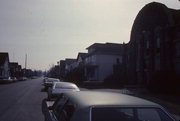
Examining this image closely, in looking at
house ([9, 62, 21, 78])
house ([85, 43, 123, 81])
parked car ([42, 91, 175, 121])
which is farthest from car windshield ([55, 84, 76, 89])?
house ([9, 62, 21, 78])

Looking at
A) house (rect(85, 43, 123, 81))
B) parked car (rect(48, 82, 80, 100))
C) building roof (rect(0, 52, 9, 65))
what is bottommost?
parked car (rect(48, 82, 80, 100))

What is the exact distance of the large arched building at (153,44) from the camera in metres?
30.2

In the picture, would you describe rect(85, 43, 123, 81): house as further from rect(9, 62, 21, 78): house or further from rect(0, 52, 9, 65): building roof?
rect(9, 62, 21, 78): house

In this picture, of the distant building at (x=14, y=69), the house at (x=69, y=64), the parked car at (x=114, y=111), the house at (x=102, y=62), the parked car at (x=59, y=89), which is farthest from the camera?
the distant building at (x=14, y=69)

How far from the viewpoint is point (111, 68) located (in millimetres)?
59438

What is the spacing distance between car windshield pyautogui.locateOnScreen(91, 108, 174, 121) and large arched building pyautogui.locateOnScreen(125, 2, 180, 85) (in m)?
25.5

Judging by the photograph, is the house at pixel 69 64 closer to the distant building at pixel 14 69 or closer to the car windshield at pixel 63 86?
the distant building at pixel 14 69

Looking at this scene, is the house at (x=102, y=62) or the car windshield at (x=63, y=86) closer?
the car windshield at (x=63, y=86)

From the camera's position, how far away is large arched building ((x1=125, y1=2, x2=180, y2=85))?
3016 cm

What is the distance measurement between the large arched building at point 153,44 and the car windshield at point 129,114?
83.6 feet

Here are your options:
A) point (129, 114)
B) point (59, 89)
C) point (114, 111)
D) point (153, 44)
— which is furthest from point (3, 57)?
point (114, 111)

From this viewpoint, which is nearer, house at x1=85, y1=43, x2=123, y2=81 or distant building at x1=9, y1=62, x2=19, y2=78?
house at x1=85, y1=43, x2=123, y2=81

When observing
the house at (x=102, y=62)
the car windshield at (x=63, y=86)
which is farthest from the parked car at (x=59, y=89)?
the house at (x=102, y=62)

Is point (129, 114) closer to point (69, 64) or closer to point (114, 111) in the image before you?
point (114, 111)
